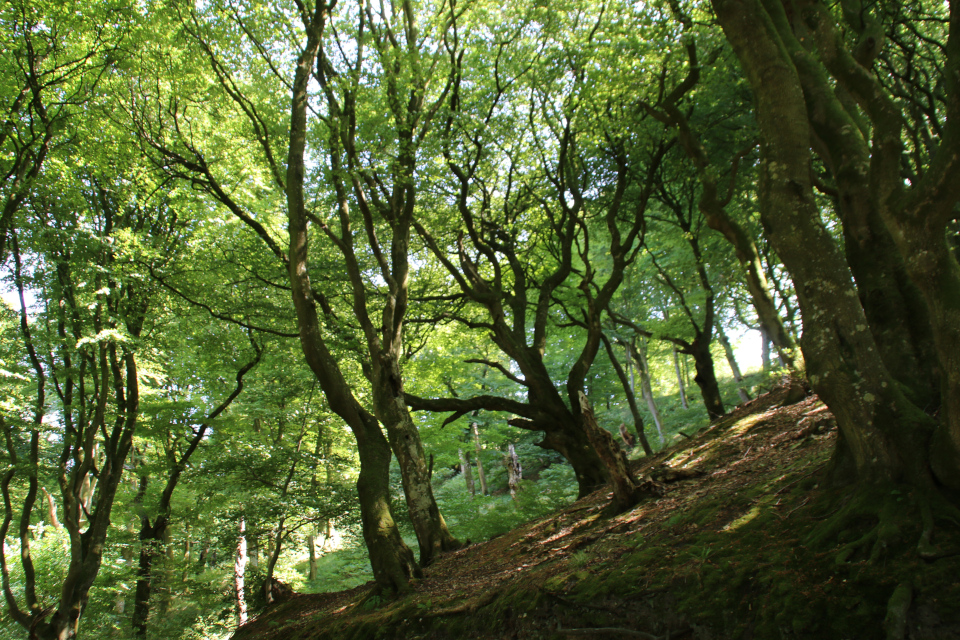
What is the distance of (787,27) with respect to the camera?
411 cm

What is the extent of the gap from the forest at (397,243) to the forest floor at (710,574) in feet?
0.44

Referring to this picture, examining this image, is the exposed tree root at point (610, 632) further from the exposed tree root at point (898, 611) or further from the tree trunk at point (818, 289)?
the tree trunk at point (818, 289)

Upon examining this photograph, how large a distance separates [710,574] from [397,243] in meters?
6.63

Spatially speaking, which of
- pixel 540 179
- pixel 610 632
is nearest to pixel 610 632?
pixel 610 632

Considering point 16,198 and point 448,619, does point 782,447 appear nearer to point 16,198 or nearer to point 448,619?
point 448,619

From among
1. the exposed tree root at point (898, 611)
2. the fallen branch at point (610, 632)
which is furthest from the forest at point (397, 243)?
the fallen branch at point (610, 632)

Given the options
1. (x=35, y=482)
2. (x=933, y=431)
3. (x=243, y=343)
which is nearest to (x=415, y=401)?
(x=243, y=343)

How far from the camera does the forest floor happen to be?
267 centimetres

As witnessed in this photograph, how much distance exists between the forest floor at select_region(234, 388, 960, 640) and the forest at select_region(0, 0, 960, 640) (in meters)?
0.13

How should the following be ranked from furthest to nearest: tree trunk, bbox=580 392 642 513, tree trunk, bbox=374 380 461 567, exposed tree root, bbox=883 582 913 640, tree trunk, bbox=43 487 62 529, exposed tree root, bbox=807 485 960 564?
tree trunk, bbox=43 487 62 529, tree trunk, bbox=374 380 461 567, tree trunk, bbox=580 392 642 513, exposed tree root, bbox=807 485 960 564, exposed tree root, bbox=883 582 913 640

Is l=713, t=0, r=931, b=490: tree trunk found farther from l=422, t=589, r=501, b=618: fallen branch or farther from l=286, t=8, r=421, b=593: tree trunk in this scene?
l=286, t=8, r=421, b=593: tree trunk

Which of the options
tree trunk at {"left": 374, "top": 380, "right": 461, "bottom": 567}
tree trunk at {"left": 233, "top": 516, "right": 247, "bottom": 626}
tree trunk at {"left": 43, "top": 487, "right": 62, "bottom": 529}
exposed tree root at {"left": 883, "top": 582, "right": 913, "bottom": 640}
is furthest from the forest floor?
tree trunk at {"left": 43, "top": 487, "right": 62, "bottom": 529}

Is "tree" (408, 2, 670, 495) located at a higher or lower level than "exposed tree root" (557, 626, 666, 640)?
higher

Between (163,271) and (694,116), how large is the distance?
34.7ft
